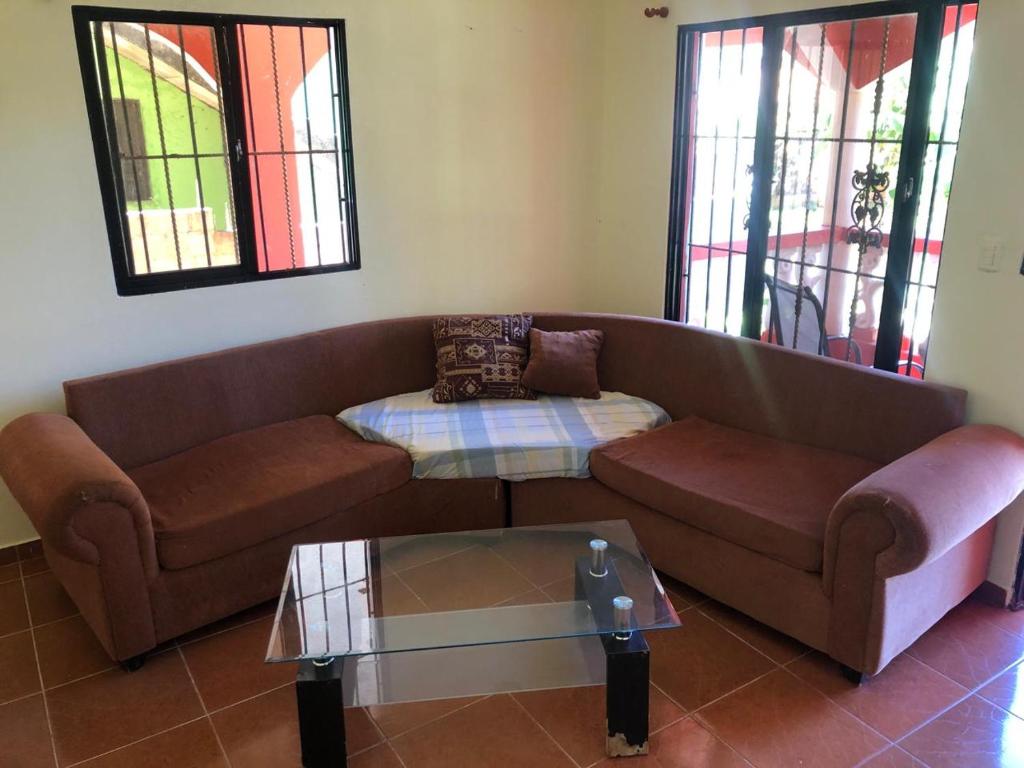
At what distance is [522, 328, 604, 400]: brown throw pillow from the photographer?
12.0 ft

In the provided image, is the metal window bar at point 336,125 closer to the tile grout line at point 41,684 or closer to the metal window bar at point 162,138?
the metal window bar at point 162,138

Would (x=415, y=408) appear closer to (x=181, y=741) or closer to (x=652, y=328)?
(x=652, y=328)

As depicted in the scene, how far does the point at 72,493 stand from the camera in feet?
7.69

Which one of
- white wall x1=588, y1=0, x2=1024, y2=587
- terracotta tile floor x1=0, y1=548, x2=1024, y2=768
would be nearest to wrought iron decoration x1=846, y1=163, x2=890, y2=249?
white wall x1=588, y1=0, x2=1024, y2=587

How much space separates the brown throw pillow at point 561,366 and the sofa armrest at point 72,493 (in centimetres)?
171

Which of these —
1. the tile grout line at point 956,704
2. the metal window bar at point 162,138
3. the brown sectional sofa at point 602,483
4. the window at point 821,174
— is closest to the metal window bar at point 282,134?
the metal window bar at point 162,138

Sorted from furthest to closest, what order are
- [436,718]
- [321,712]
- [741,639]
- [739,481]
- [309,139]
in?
1. [309,139]
2. [739,481]
3. [741,639]
4. [436,718]
5. [321,712]

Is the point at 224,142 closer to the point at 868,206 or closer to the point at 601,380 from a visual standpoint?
the point at 601,380

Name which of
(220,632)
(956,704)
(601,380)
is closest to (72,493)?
(220,632)

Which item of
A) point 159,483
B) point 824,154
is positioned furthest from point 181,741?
point 824,154

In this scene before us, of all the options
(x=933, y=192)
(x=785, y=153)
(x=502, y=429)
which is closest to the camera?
(x=933, y=192)

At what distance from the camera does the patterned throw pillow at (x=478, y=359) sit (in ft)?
11.9

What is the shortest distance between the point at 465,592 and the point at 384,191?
2.00 metres

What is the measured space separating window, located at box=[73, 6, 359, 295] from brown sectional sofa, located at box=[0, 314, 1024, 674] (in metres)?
0.43
